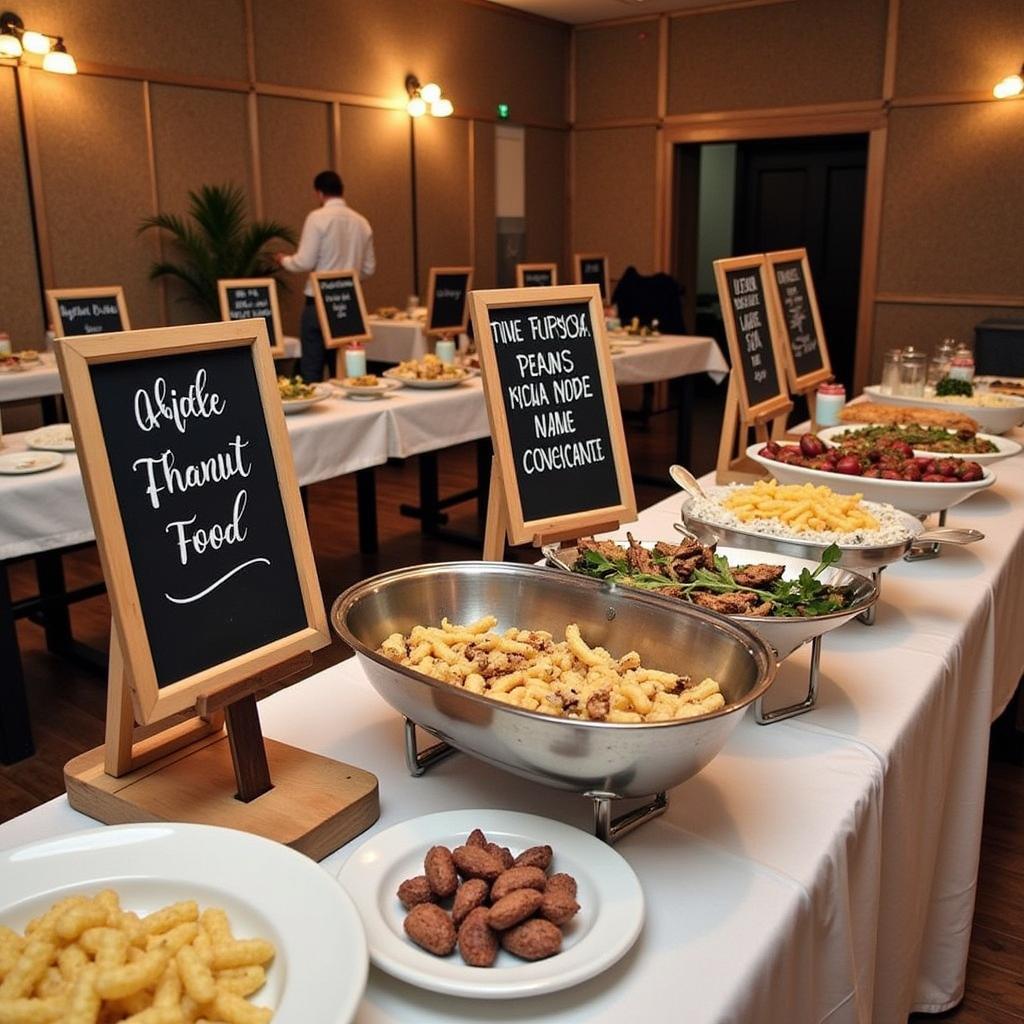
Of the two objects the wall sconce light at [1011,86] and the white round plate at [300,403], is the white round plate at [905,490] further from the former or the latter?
the wall sconce light at [1011,86]

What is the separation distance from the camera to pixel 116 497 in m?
0.88

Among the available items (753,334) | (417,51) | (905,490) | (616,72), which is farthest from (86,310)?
(616,72)

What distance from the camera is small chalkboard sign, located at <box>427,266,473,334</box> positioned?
A: 5.75 metres

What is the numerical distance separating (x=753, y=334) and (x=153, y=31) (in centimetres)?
452

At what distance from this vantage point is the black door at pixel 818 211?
8.12 m

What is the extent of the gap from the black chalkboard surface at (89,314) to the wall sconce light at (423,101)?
330 cm

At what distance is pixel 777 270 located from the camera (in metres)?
2.96

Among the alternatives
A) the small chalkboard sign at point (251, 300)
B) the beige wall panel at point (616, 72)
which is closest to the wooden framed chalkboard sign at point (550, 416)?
the small chalkboard sign at point (251, 300)

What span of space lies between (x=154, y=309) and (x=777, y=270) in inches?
162

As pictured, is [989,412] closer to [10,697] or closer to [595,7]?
[10,697]

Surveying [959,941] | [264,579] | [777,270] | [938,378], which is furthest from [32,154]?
[959,941]

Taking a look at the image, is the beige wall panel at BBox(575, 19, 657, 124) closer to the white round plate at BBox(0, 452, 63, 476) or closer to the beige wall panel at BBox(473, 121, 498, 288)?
the beige wall panel at BBox(473, 121, 498, 288)

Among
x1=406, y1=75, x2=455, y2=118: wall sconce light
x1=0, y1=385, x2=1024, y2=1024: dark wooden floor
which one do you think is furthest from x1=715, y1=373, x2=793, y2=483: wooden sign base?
x1=406, y1=75, x2=455, y2=118: wall sconce light

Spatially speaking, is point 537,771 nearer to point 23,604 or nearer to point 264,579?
point 264,579
